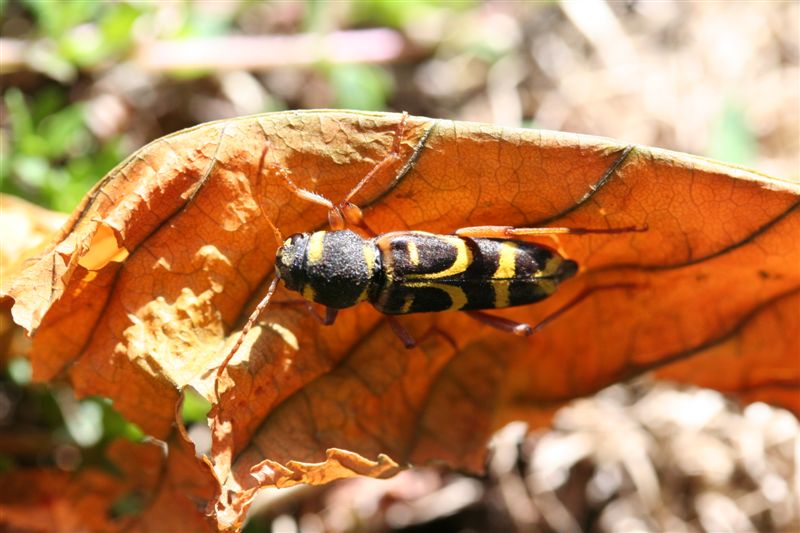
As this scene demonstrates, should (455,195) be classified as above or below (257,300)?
above

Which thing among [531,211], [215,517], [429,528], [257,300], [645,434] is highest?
[531,211]

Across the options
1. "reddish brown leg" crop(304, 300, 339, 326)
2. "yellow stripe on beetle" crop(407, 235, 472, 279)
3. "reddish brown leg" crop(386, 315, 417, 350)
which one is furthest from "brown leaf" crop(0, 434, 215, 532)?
"yellow stripe on beetle" crop(407, 235, 472, 279)

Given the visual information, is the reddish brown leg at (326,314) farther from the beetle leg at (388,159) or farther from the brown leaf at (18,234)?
the brown leaf at (18,234)

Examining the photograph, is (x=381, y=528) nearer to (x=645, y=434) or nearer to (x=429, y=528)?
(x=429, y=528)

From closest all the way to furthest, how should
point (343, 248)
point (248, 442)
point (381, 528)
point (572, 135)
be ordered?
point (572, 135) < point (248, 442) < point (343, 248) < point (381, 528)

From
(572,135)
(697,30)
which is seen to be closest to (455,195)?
(572,135)

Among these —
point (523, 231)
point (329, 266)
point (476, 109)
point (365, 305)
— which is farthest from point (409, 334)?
point (476, 109)

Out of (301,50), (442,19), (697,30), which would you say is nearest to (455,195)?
(301,50)

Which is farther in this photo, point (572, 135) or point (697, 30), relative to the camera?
point (697, 30)

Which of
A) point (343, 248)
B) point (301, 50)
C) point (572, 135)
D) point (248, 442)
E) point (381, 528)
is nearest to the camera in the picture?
point (572, 135)
